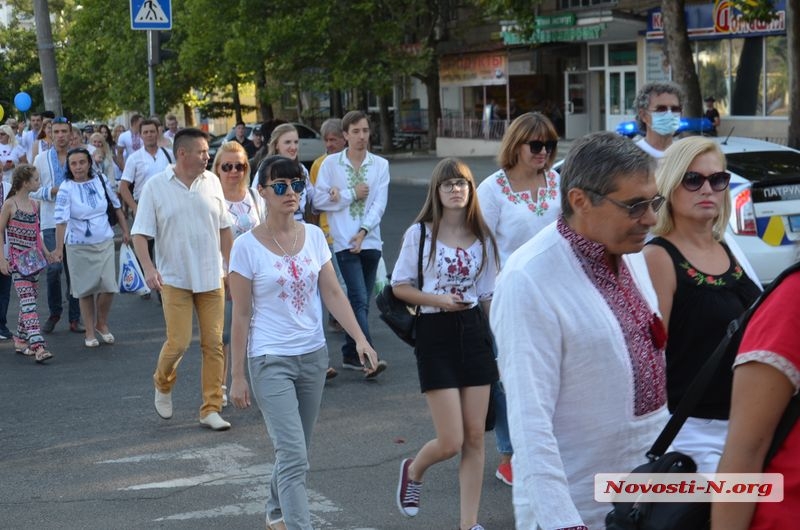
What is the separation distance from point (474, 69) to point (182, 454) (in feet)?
123

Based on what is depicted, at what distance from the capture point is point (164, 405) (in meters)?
7.79

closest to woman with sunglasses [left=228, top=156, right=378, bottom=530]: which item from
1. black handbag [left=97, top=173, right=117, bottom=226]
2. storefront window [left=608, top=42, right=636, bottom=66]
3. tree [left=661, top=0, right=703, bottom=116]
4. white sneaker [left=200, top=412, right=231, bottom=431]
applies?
white sneaker [left=200, top=412, right=231, bottom=431]

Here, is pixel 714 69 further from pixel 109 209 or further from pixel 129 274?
pixel 129 274

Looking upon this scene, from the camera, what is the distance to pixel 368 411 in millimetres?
7859

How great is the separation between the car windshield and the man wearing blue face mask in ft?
8.24

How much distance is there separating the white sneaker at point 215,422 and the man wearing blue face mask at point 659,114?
312 cm

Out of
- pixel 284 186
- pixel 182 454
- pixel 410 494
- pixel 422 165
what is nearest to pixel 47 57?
pixel 182 454

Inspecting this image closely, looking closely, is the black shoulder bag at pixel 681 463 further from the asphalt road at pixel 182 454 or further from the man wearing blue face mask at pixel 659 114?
the man wearing blue face mask at pixel 659 114

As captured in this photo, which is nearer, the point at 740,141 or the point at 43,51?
the point at 740,141

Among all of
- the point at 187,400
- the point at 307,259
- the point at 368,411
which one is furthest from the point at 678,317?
the point at 187,400

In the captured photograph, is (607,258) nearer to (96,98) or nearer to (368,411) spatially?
(368,411)

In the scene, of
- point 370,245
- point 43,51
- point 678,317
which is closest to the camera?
point 678,317

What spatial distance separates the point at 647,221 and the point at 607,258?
0.48 ft

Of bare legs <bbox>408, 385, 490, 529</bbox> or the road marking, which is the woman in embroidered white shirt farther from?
the road marking
